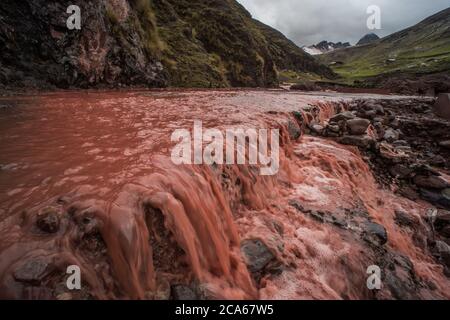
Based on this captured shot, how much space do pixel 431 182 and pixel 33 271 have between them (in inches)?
329

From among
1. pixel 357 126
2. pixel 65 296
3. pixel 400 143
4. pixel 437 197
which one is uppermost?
pixel 357 126

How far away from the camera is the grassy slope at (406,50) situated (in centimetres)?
8056

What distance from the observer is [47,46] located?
1151 centimetres

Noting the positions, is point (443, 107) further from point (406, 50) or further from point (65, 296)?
point (406, 50)

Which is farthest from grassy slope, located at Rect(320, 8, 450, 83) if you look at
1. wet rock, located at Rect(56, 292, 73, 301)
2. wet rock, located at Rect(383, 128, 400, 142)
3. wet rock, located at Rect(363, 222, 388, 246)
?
wet rock, located at Rect(56, 292, 73, 301)

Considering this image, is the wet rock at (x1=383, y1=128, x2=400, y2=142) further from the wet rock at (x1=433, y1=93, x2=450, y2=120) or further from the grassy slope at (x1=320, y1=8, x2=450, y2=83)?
the grassy slope at (x1=320, y1=8, x2=450, y2=83)

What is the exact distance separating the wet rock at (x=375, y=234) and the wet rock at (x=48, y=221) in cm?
424

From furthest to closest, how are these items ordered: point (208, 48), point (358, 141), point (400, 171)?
point (208, 48)
point (358, 141)
point (400, 171)

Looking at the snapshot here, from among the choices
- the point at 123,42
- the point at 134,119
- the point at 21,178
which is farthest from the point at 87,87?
the point at 21,178

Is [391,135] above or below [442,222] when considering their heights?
above

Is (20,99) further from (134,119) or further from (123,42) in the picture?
(123,42)

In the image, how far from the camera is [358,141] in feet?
26.3

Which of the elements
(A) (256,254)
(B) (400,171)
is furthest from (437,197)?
(A) (256,254)
